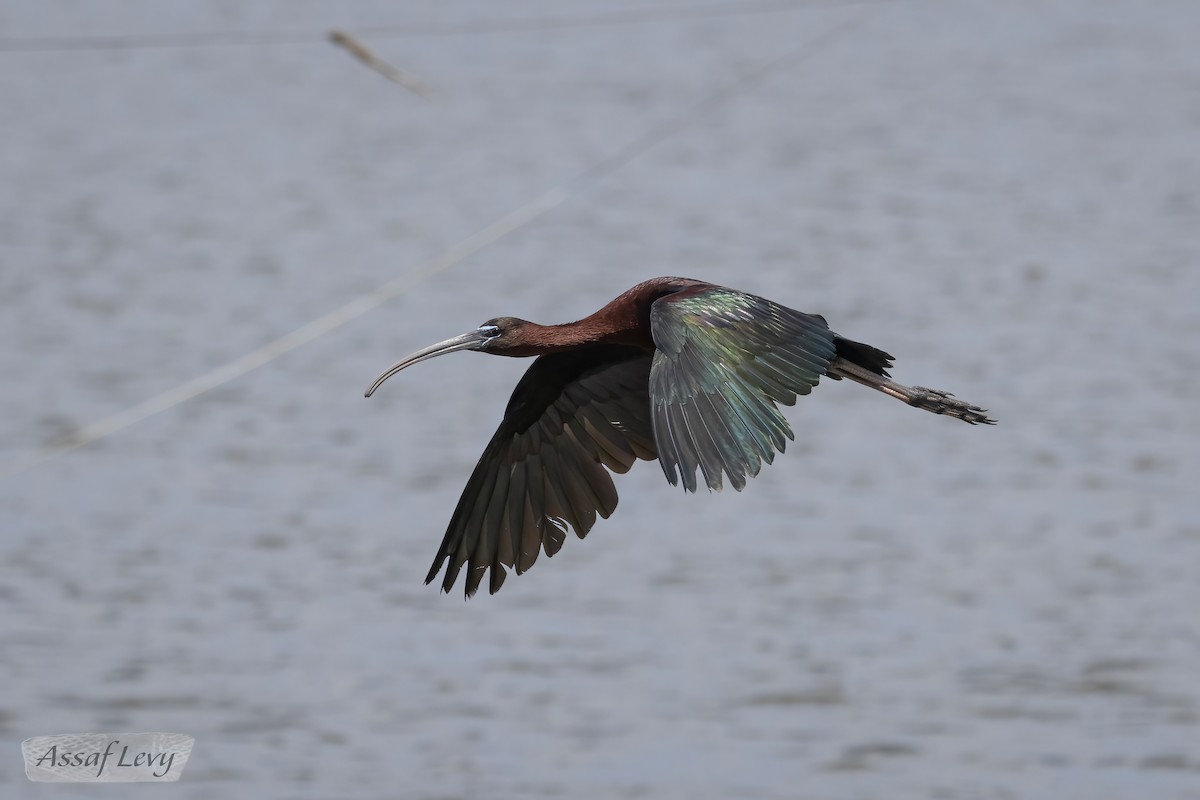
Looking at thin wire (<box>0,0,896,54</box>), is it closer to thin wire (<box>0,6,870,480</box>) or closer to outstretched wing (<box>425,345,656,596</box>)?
thin wire (<box>0,6,870,480</box>)

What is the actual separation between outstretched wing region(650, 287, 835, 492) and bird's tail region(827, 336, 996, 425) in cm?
43

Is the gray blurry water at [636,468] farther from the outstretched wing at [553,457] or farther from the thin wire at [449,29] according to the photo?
the outstretched wing at [553,457]

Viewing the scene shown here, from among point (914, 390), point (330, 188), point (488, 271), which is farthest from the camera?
point (330, 188)

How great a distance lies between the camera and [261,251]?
77.5 ft

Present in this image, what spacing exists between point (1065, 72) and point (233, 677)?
62.6 ft

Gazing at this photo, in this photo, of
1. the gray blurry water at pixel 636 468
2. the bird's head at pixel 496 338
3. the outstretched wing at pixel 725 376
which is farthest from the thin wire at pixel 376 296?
the outstretched wing at pixel 725 376

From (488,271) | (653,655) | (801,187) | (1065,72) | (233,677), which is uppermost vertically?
(1065,72)

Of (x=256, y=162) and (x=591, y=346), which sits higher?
(x=256, y=162)

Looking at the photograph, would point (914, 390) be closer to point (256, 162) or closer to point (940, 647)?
point (940, 647)

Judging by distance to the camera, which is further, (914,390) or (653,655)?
(653,655)

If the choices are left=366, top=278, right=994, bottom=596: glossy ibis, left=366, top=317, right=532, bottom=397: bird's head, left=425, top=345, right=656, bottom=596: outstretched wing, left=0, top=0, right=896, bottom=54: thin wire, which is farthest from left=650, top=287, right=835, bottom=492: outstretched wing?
left=0, top=0, right=896, bottom=54: thin wire

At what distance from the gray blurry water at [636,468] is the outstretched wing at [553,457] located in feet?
14.6

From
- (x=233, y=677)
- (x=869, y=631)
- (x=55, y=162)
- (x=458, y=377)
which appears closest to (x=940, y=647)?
(x=869, y=631)

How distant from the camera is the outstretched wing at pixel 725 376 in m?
7.36
